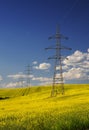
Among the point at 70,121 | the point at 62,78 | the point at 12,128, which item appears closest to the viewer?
the point at 12,128

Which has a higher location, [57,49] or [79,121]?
[57,49]

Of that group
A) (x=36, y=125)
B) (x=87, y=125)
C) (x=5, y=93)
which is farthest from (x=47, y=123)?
(x=5, y=93)

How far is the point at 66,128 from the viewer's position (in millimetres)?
16234

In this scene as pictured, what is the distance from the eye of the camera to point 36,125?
1711 cm

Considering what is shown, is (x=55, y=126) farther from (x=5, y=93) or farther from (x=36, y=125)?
(x=5, y=93)

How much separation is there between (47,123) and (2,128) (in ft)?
7.96

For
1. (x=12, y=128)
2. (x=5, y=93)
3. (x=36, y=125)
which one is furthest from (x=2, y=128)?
(x=5, y=93)

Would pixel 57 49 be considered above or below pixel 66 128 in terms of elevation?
above

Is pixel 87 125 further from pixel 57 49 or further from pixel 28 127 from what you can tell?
pixel 57 49

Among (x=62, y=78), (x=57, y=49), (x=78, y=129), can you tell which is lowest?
(x=78, y=129)

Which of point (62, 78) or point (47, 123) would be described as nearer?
point (47, 123)

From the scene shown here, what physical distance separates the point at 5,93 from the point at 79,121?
421 ft

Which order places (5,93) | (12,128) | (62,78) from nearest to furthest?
(12,128) → (62,78) → (5,93)

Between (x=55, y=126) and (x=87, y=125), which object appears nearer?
(x=55, y=126)
